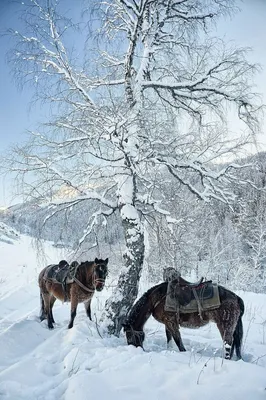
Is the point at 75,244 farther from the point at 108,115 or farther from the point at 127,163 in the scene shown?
the point at 108,115

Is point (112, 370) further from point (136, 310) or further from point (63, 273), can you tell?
point (63, 273)

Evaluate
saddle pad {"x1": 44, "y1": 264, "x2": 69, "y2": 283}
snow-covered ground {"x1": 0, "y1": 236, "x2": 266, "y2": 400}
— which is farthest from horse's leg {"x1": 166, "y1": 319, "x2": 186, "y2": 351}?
saddle pad {"x1": 44, "y1": 264, "x2": 69, "y2": 283}

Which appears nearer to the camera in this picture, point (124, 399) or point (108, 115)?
point (124, 399)

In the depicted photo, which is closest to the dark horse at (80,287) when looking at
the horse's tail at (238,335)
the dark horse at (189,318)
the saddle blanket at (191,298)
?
the dark horse at (189,318)

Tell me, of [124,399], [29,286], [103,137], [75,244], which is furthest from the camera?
[29,286]

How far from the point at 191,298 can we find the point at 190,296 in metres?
0.04

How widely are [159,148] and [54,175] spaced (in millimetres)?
2360

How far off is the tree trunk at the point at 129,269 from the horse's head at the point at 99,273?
0.63 m

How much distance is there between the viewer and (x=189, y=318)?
205 inches

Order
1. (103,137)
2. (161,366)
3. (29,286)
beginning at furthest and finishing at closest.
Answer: (29,286) → (103,137) → (161,366)

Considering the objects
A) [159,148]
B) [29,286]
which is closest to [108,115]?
[159,148]

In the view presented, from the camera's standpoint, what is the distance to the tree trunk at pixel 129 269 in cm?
642

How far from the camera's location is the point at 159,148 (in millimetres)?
6301

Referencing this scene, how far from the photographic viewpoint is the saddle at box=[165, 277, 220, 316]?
Answer: 4949 millimetres
